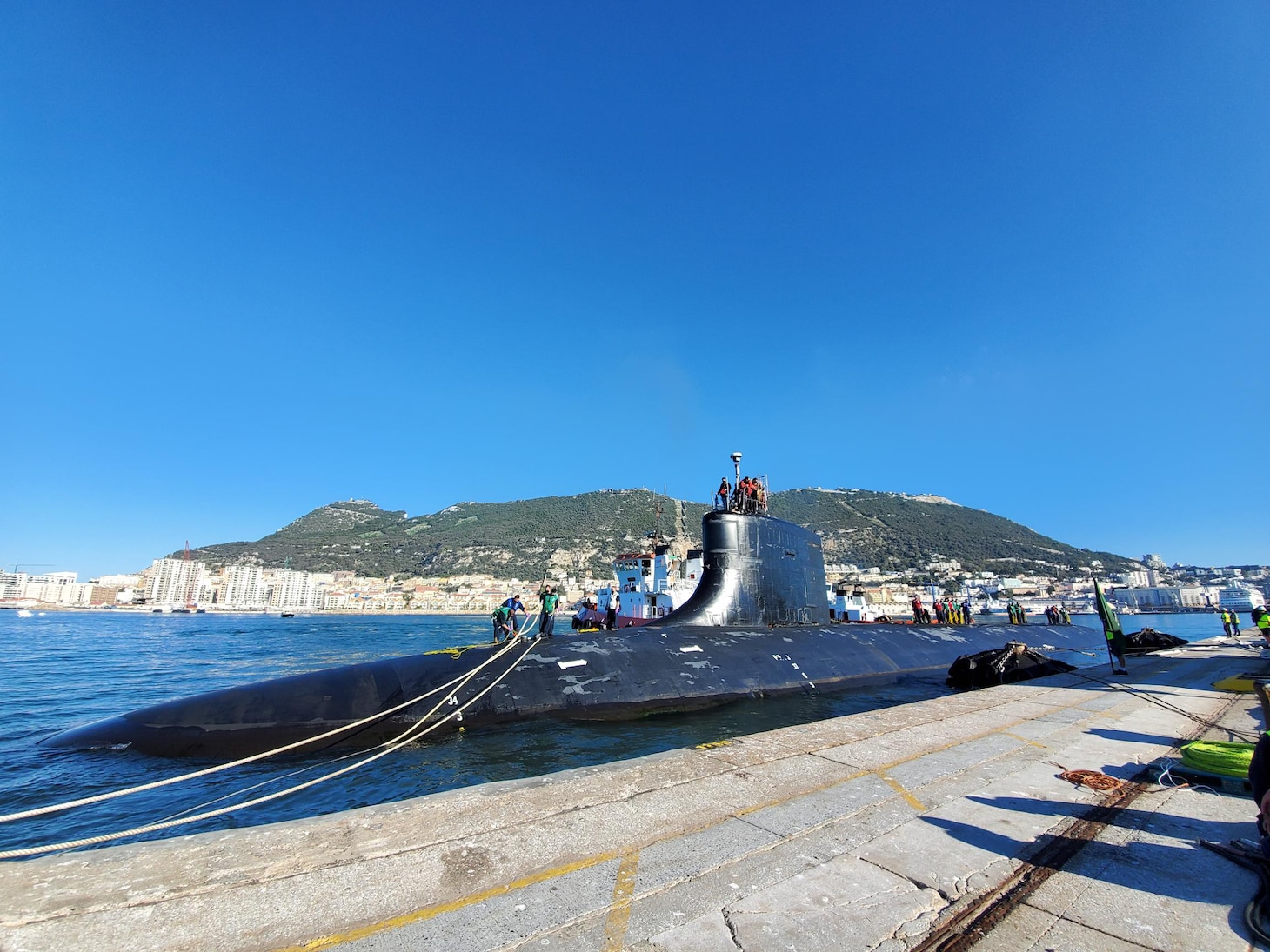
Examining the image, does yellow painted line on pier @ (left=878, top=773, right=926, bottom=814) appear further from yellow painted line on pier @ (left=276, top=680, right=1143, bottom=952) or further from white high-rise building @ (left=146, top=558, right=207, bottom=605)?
white high-rise building @ (left=146, top=558, right=207, bottom=605)

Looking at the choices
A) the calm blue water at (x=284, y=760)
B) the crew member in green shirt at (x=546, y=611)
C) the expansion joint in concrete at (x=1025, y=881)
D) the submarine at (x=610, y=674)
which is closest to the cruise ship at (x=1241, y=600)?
the submarine at (x=610, y=674)

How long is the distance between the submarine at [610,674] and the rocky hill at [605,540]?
86.5 m

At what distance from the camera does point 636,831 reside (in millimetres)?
3795

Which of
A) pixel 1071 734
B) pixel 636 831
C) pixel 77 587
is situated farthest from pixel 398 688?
pixel 77 587

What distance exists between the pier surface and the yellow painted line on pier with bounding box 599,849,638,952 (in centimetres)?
2

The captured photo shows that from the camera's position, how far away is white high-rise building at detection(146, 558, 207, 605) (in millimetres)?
119250

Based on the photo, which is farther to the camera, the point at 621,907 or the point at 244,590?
the point at 244,590

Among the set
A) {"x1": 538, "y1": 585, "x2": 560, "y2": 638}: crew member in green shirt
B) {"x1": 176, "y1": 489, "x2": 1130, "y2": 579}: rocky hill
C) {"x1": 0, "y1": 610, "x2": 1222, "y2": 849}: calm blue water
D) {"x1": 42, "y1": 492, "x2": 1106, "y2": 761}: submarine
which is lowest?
{"x1": 0, "y1": 610, "x2": 1222, "y2": 849}: calm blue water

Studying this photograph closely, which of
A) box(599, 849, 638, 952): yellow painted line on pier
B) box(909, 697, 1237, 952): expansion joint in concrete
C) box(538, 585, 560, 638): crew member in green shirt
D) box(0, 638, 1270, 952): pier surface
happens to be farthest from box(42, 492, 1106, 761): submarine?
box(909, 697, 1237, 952): expansion joint in concrete

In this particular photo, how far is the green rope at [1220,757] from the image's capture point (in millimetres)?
4828

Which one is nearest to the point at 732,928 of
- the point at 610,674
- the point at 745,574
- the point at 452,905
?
the point at 452,905

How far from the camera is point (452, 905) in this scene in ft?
9.43

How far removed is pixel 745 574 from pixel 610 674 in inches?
250

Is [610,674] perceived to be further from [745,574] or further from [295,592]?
[295,592]
